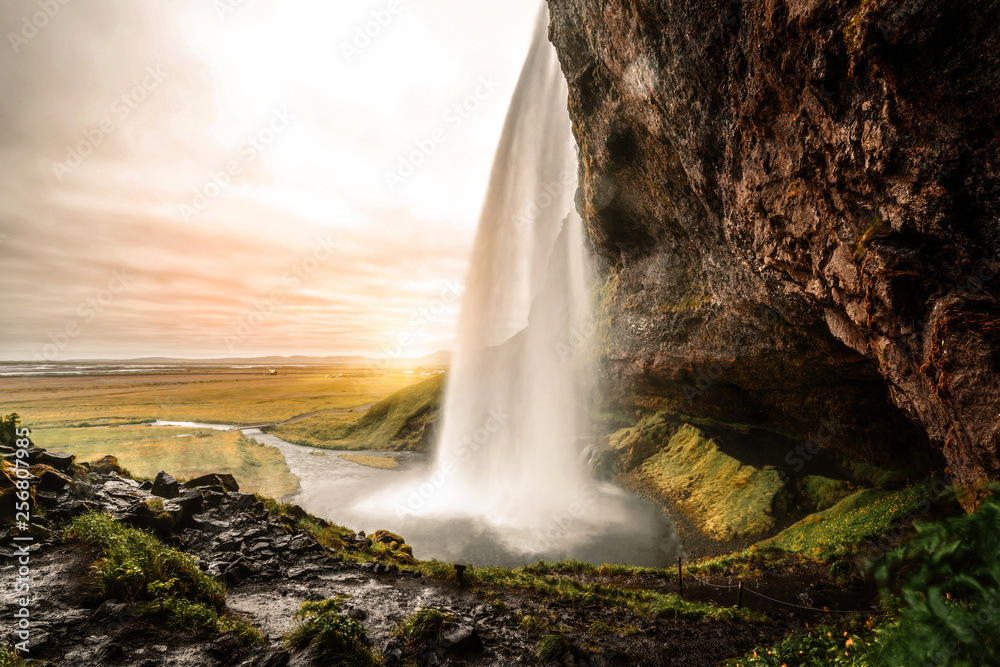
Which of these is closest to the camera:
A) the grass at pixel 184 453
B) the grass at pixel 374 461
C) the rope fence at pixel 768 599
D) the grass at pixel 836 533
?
the rope fence at pixel 768 599

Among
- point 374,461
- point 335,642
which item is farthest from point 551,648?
point 374,461

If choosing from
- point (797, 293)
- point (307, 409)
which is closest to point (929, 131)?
point (797, 293)

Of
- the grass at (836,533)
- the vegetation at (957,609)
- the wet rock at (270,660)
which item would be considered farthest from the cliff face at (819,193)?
the wet rock at (270,660)

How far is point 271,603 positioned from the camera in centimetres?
995

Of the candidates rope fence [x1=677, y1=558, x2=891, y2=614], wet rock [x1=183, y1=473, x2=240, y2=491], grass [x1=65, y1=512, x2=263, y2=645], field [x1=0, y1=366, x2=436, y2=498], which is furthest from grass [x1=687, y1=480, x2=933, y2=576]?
field [x1=0, y1=366, x2=436, y2=498]

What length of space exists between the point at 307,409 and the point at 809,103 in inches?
2802

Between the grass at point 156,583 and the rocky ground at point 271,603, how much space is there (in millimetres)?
268

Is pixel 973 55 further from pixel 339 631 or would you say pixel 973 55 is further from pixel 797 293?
pixel 339 631

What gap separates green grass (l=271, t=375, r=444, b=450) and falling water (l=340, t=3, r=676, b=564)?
5667 mm

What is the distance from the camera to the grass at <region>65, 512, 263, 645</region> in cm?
769

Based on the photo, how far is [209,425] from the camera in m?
53.6

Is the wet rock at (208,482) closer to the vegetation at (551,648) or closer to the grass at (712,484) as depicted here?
the vegetation at (551,648)

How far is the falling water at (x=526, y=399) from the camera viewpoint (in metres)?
19.7

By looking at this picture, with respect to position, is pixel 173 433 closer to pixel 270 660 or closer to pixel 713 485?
pixel 270 660
